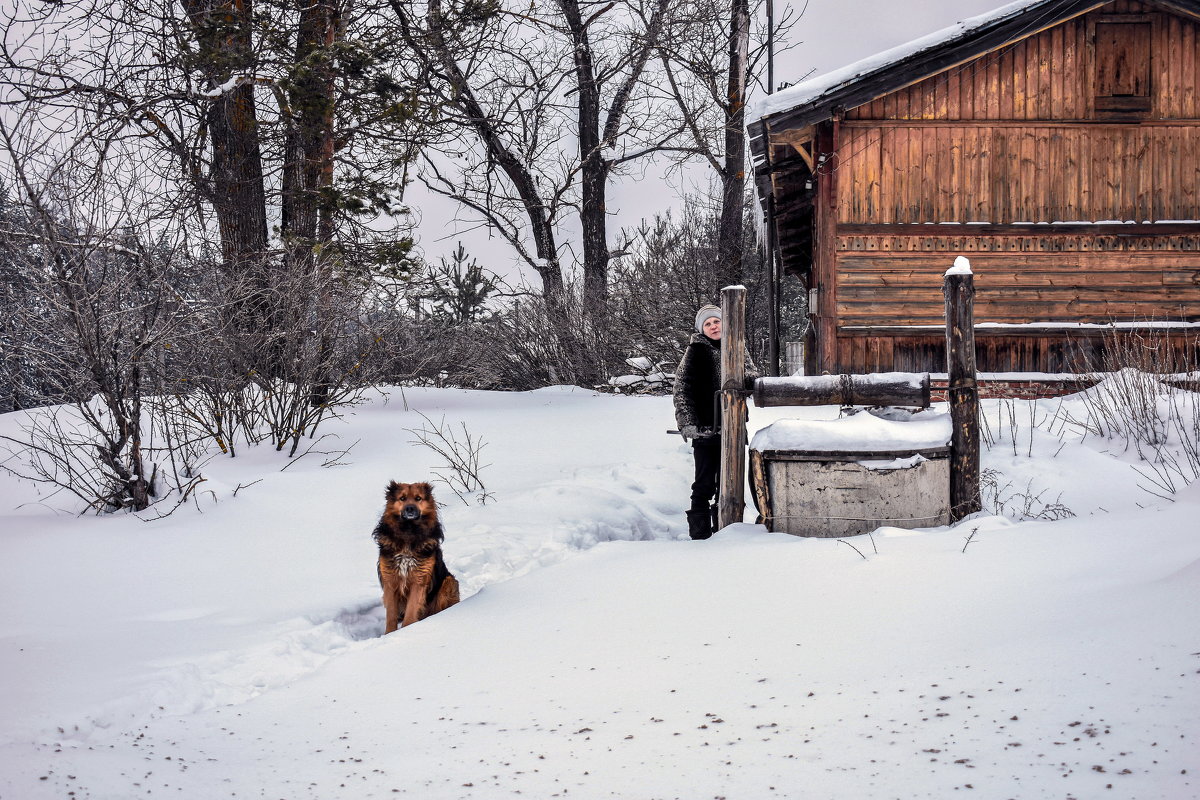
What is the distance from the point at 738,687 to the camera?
353 centimetres

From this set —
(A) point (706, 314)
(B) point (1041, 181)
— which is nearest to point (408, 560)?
(A) point (706, 314)

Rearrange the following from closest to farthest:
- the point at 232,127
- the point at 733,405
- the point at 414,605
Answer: the point at 414,605, the point at 733,405, the point at 232,127

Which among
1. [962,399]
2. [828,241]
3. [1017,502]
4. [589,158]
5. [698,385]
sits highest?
[589,158]

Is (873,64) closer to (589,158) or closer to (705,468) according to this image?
(705,468)

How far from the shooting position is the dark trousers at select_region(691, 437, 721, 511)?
7168mm

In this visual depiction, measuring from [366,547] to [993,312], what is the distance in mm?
9062

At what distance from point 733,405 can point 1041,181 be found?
7870 mm

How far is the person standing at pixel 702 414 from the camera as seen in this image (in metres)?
7.13

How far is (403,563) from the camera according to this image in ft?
16.6

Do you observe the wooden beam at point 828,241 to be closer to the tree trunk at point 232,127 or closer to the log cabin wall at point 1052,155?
the log cabin wall at point 1052,155

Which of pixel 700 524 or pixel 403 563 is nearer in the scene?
pixel 403 563

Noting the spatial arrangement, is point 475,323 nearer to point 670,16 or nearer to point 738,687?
point 670,16

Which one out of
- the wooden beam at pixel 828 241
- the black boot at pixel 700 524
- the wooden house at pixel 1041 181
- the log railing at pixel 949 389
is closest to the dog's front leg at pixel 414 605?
the log railing at pixel 949 389

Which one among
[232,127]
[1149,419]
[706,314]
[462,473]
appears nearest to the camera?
[706,314]
